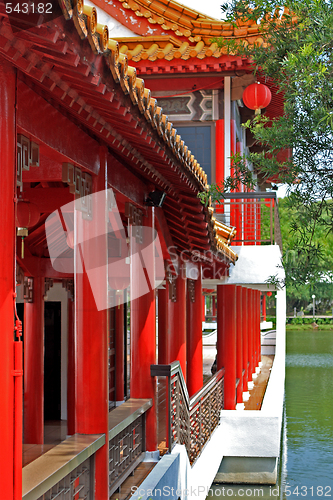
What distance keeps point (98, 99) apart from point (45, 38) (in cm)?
86

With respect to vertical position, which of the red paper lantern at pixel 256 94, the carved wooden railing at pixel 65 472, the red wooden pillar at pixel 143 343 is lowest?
the carved wooden railing at pixel 65 472

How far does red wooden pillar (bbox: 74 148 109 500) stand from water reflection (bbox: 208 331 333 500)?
6.11 meters

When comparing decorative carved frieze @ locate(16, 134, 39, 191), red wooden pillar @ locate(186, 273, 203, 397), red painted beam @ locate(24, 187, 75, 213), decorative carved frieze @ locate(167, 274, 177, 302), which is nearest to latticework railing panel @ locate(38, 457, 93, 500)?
decorative carved frieze @ locate(16, 134, 39, 191)

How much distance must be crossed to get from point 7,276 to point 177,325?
6.22 meters

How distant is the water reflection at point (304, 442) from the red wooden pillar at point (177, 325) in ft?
9.10

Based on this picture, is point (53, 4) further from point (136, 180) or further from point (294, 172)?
point (136, 180)

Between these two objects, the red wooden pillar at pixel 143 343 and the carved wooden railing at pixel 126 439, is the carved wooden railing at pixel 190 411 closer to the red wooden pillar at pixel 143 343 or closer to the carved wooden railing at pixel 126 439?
the red wooden pillar at pixel 143 343

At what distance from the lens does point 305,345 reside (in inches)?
1608

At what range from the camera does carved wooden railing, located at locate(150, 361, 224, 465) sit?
256 inches

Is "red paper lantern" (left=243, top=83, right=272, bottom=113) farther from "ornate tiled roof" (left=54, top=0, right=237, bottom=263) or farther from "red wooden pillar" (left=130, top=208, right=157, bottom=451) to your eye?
"ornate tiled roof" (left=54, top=0, right=237, bottom=263)

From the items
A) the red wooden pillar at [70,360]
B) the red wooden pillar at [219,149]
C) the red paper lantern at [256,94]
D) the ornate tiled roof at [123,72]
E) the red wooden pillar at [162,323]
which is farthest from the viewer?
the red wooden pillar at [162,323]

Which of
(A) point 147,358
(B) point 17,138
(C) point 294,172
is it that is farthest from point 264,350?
(B) point 17,138

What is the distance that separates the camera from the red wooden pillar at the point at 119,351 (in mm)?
11852

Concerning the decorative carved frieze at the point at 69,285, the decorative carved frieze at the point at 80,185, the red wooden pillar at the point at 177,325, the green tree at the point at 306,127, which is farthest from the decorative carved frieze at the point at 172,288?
the decorative carved frieze at the point at 80,185
